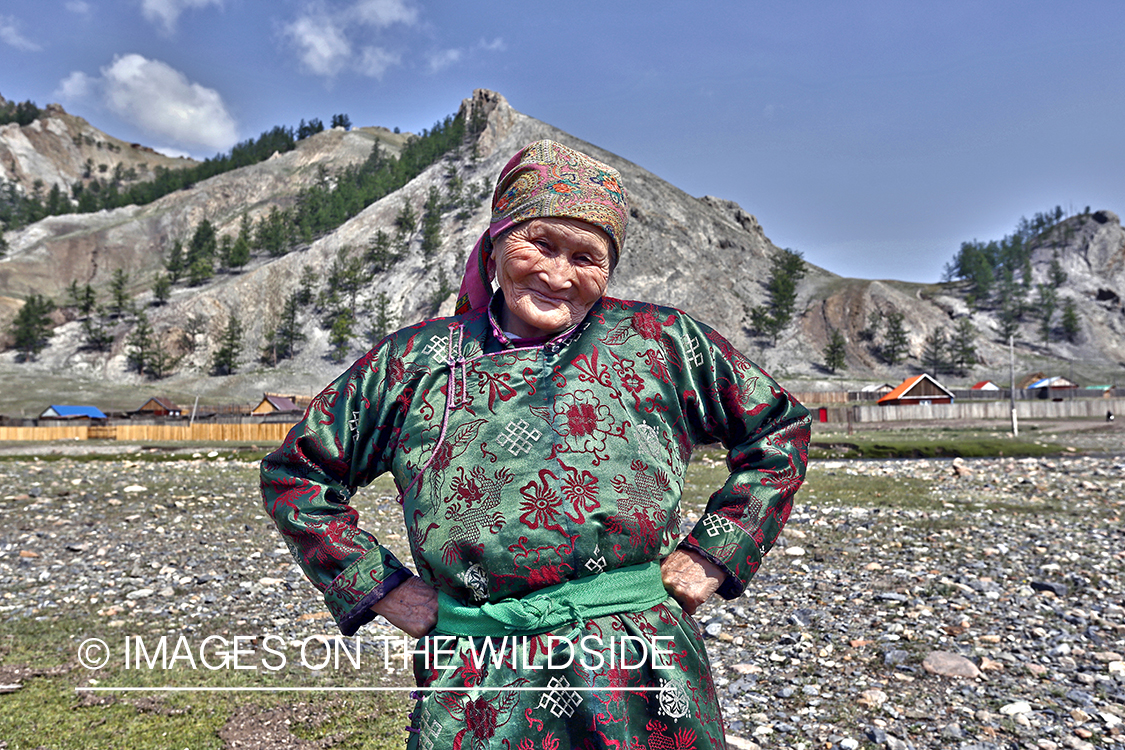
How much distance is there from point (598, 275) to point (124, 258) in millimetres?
153521

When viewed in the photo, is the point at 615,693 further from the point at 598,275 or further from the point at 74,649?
the point at 74,649

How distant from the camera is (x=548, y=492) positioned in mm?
1672

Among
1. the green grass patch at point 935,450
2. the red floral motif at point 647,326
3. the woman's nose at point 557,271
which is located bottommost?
the green grass patch at point 935,450

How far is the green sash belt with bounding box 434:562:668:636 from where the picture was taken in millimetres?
1645

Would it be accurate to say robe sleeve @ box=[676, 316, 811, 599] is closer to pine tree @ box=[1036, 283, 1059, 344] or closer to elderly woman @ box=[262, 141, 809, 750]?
elderly woman @ box=[262, 141, 809, 750]

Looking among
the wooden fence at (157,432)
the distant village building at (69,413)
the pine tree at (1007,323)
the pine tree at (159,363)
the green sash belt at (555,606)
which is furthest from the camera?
the pine tree at (1007,323)

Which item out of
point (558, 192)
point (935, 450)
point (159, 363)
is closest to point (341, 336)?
point (159, 363)

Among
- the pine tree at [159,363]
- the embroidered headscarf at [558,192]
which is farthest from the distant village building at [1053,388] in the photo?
the pine tree at [159,363]

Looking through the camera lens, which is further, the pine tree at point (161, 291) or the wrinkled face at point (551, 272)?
the pine tree at point (161, 291)

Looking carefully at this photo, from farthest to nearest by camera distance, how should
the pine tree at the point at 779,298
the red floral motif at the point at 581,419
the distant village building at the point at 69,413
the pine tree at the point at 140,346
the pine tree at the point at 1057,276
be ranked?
the pine tree at the point at 1057,276 < the pine tree at the point at 779,298 < the pine tree at the point at 140,346 < the distant village building at the point at 69,413 < the red floral motif at the point at 581,419

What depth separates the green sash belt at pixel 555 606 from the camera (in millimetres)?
1645

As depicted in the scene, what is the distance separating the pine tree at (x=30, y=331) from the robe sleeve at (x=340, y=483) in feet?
341

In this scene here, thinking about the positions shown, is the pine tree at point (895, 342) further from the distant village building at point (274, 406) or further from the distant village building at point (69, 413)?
the distant village building at point (69, 413)

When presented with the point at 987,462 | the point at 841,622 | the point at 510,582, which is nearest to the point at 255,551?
the point at 841,622
